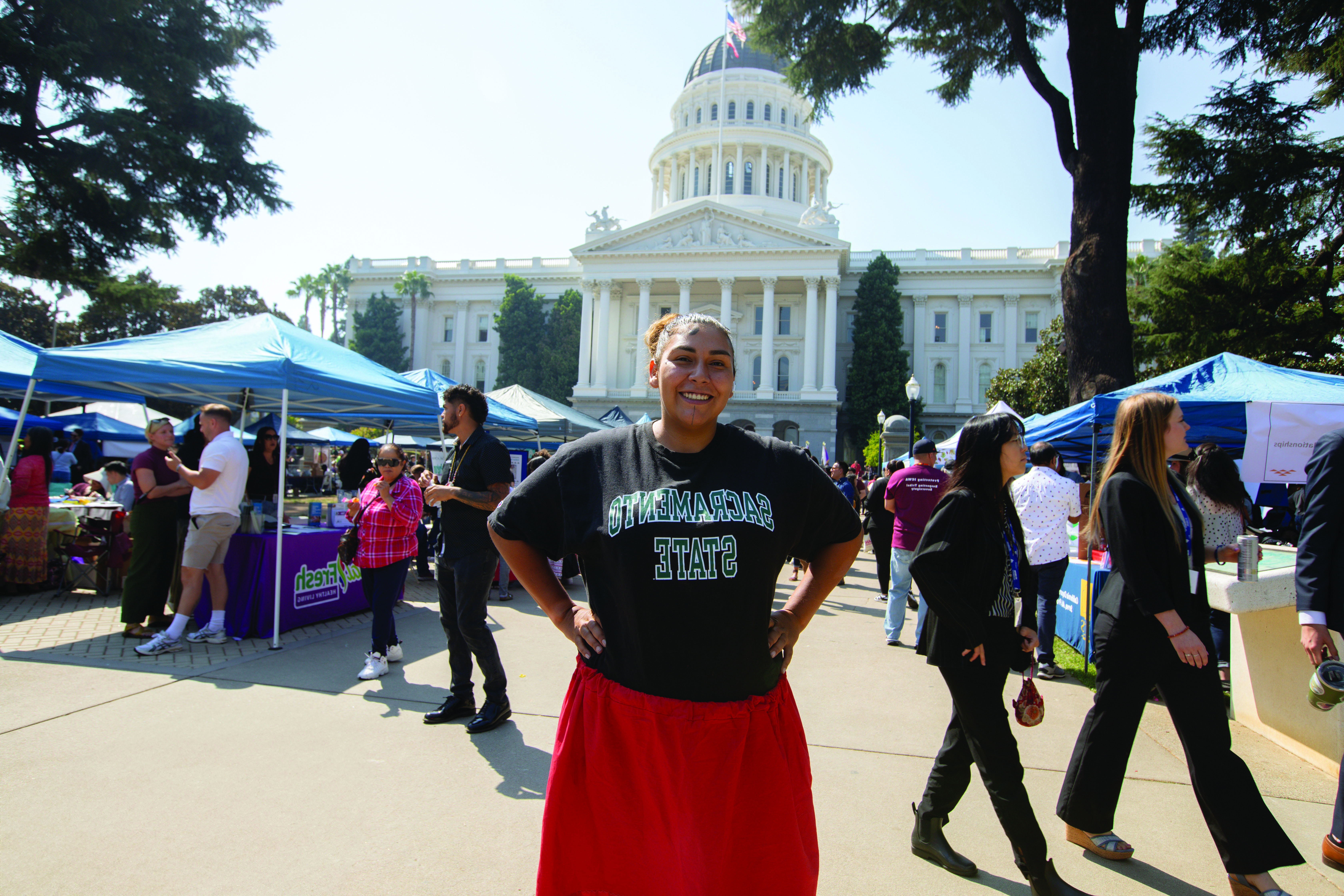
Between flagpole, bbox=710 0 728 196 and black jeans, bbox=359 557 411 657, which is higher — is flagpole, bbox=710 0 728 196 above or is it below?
above

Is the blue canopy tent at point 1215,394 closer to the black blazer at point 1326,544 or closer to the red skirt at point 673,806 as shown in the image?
the black blazer at point 1326,544

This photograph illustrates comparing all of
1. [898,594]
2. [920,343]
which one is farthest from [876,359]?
[898,594]

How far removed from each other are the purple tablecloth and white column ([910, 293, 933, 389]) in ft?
178

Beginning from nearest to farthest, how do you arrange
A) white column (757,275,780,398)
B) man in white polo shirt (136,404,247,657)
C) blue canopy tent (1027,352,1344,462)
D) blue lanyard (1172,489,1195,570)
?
blue lanyard (1172,489,1195,570)
man in white polo shirt (136,404,247,657)
blue canopy tent (1027,352,1344,462)
white column (757,275,780,398)

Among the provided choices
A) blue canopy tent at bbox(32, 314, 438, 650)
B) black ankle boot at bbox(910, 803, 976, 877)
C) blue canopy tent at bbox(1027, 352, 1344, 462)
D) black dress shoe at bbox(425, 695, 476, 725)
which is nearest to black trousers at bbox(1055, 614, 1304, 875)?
black ankle boot at bbox(910, 803, 976, 877)

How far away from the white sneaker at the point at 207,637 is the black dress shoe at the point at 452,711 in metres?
2.86

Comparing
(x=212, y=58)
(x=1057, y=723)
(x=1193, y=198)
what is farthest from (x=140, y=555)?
(x=212, y=58)

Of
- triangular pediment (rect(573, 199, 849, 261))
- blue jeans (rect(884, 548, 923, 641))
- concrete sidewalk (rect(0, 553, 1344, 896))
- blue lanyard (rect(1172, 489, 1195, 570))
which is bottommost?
concrete sidewalk (rect(0, 553, 1344, 896))

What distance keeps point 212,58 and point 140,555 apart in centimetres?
2002

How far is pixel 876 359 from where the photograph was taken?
51.2 meters

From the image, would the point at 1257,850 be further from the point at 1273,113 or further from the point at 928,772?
the point at 1273,113

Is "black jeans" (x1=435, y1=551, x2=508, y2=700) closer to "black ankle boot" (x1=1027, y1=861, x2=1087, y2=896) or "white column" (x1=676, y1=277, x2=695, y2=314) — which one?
"black ankle boot" (x1=1027, y1=861, x2=1087, y2=896)

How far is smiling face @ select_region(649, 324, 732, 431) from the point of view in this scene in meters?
2.03

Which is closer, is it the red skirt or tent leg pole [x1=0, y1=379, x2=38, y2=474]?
the red skirt
